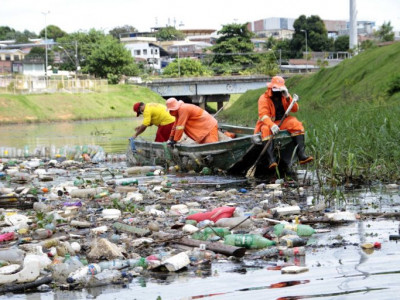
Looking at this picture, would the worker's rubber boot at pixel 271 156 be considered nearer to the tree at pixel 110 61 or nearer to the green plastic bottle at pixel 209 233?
the green plastic bottle at pixel 209 233

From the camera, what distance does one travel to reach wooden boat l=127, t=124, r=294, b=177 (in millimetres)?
13219

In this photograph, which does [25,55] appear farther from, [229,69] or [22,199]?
[22,199]

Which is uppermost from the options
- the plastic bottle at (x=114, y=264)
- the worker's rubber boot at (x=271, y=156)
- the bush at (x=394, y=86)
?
the bush at (x=394, y=86)

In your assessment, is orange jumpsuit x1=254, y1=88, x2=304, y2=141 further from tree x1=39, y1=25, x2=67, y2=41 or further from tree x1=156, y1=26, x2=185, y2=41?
tree x1=156, y1=26, x2=185, y2=41

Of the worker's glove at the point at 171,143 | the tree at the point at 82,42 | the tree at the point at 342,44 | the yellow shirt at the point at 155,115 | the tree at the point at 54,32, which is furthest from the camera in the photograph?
the tree at the point at 54,32

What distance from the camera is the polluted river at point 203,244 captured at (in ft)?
19.6

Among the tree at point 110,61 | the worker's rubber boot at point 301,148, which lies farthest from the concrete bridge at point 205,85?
the worker's rubber boot at point 301,148

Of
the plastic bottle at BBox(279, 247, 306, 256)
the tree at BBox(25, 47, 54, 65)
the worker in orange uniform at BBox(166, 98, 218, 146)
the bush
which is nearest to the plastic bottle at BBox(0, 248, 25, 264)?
the plastic bottle at BBox(279, 247, 306, 256)

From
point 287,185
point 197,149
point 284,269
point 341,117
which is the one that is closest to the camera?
point 284,269

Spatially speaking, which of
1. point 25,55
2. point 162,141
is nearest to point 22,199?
point 162,141

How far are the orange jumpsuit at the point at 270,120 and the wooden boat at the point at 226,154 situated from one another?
14cm

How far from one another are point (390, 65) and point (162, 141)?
15.9 metres

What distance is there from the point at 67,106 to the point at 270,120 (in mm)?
53194

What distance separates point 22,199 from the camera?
36.4ft
